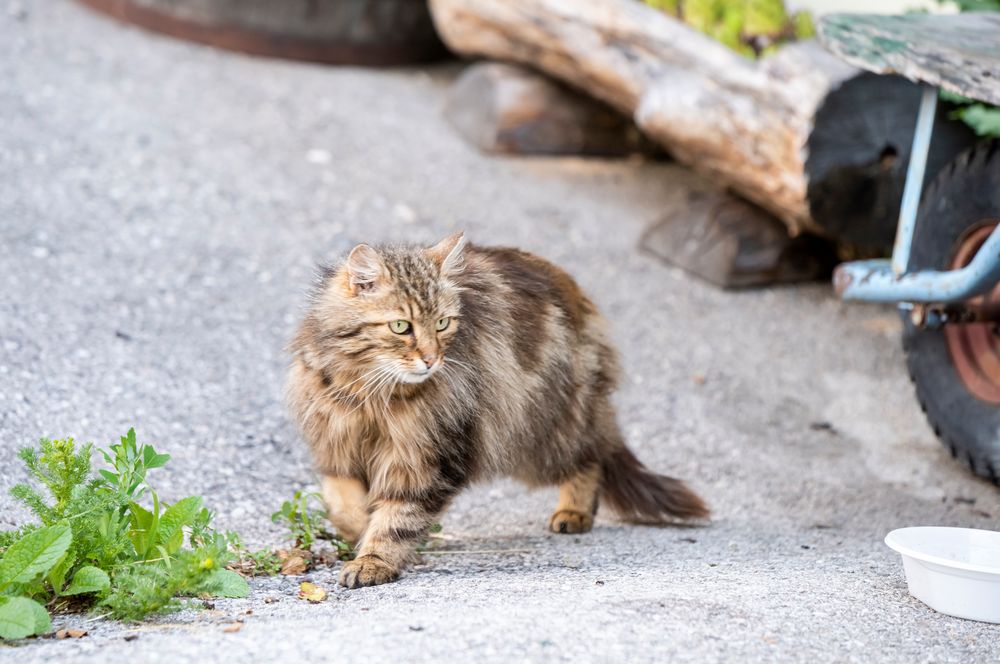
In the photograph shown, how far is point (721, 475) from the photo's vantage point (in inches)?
210

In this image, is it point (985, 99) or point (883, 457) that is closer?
point (985, 99)

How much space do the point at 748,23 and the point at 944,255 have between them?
226 centimetres

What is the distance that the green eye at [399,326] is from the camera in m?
3.57

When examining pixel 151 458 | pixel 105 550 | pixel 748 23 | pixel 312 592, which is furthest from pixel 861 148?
pixel 105 550

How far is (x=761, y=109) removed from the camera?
20.2 ft

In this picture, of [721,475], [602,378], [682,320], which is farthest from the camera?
[682,320]

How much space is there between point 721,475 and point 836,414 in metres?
0.99

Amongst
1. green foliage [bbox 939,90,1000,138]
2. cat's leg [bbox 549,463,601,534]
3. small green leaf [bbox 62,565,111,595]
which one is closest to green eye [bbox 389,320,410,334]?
small green leaf [bbox 62,565,111,595]

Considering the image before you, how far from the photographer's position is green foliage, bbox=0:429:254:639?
3094 mm

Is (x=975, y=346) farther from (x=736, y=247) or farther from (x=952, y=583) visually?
(x=736, y=247)

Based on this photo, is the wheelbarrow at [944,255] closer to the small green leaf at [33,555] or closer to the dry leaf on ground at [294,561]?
the dry leaf on ground at [294,561]

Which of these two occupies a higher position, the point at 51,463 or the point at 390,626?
the point at 51,463

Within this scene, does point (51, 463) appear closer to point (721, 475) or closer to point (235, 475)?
point (235, 475)

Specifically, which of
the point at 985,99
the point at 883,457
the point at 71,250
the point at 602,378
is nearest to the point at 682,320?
the point at 883,457
